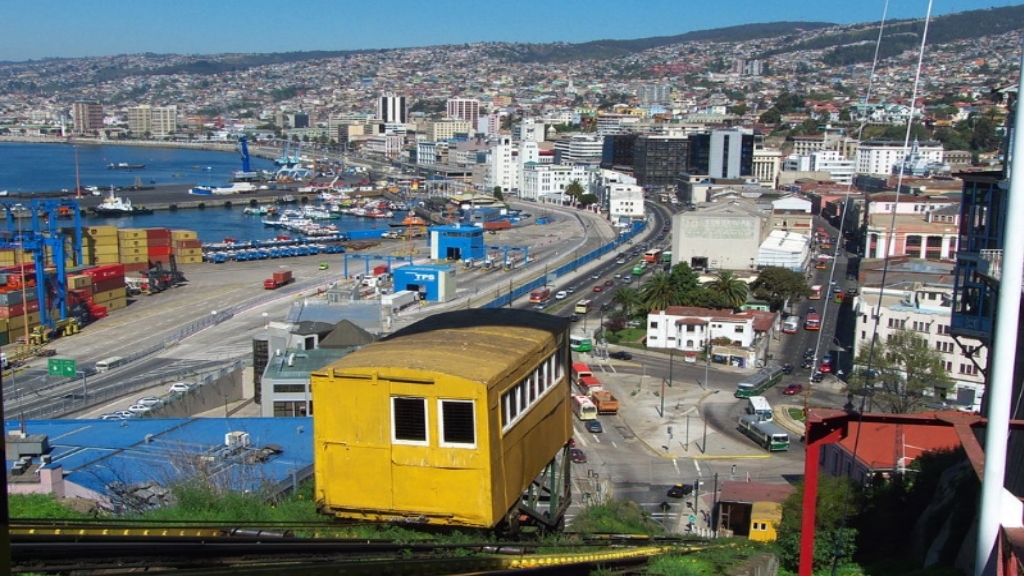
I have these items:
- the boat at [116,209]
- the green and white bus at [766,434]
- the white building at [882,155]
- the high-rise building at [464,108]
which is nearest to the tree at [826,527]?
the green and white bus at [766,434]

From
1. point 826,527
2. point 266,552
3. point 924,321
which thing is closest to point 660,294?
point 924,321

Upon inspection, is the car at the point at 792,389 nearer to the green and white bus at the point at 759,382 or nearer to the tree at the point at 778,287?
the green and white bus at the point at 759,382

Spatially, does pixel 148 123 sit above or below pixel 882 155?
above

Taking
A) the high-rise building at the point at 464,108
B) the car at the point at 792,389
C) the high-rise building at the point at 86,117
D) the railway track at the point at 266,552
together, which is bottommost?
the car at the point at 792,389

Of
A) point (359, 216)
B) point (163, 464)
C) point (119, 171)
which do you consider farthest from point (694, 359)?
point (119, 171)

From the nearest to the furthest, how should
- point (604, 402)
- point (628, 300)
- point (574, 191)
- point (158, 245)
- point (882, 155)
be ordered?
point (604, 402) → point (628, 300) → point (158, 245) → point (882, 155) → point (574, 191)

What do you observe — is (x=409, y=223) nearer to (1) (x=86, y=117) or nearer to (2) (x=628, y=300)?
(2) (x=628, y=300)
